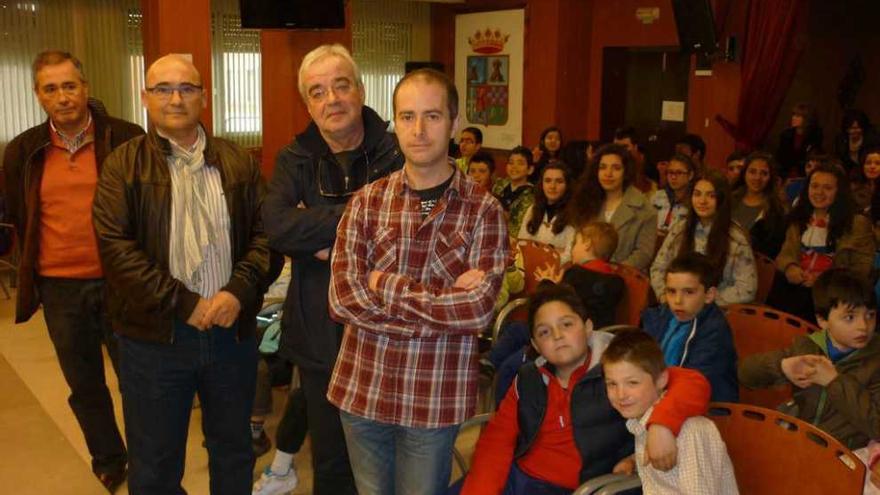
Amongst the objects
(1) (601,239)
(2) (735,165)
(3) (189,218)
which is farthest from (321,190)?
(2) (735,165)

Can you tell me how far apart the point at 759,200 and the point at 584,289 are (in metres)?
2.27

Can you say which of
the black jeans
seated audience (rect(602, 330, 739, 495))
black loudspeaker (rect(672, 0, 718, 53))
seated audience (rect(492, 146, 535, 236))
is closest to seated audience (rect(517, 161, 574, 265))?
seated audience (rect(492, 146, 535, 236))

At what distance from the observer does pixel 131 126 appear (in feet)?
10.1

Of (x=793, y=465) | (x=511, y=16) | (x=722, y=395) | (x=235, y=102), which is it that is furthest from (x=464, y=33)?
(x=793, y=465)

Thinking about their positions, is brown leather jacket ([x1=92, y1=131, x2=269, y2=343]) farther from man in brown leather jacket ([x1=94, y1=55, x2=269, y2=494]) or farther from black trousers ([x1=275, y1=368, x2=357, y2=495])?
black trousers ([x1=275, y1=368, x2=357, y2=495])

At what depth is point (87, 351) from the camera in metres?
3.09

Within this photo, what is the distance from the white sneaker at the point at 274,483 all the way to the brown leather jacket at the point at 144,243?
0.96 meters

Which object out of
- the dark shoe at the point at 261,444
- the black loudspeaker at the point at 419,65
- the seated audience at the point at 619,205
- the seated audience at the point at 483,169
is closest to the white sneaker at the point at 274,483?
the dark shoe at the point at 261,444

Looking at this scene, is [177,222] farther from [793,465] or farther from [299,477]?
[793,465]

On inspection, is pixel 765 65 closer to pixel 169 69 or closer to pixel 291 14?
pixel 291 14

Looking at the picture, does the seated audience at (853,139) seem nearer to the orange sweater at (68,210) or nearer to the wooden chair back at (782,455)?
the wooden chair back at (782,455)

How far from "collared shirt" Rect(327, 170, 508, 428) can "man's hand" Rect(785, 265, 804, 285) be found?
114 inches

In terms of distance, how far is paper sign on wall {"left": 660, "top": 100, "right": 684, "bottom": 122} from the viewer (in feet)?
28.4

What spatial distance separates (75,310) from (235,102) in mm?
6702
